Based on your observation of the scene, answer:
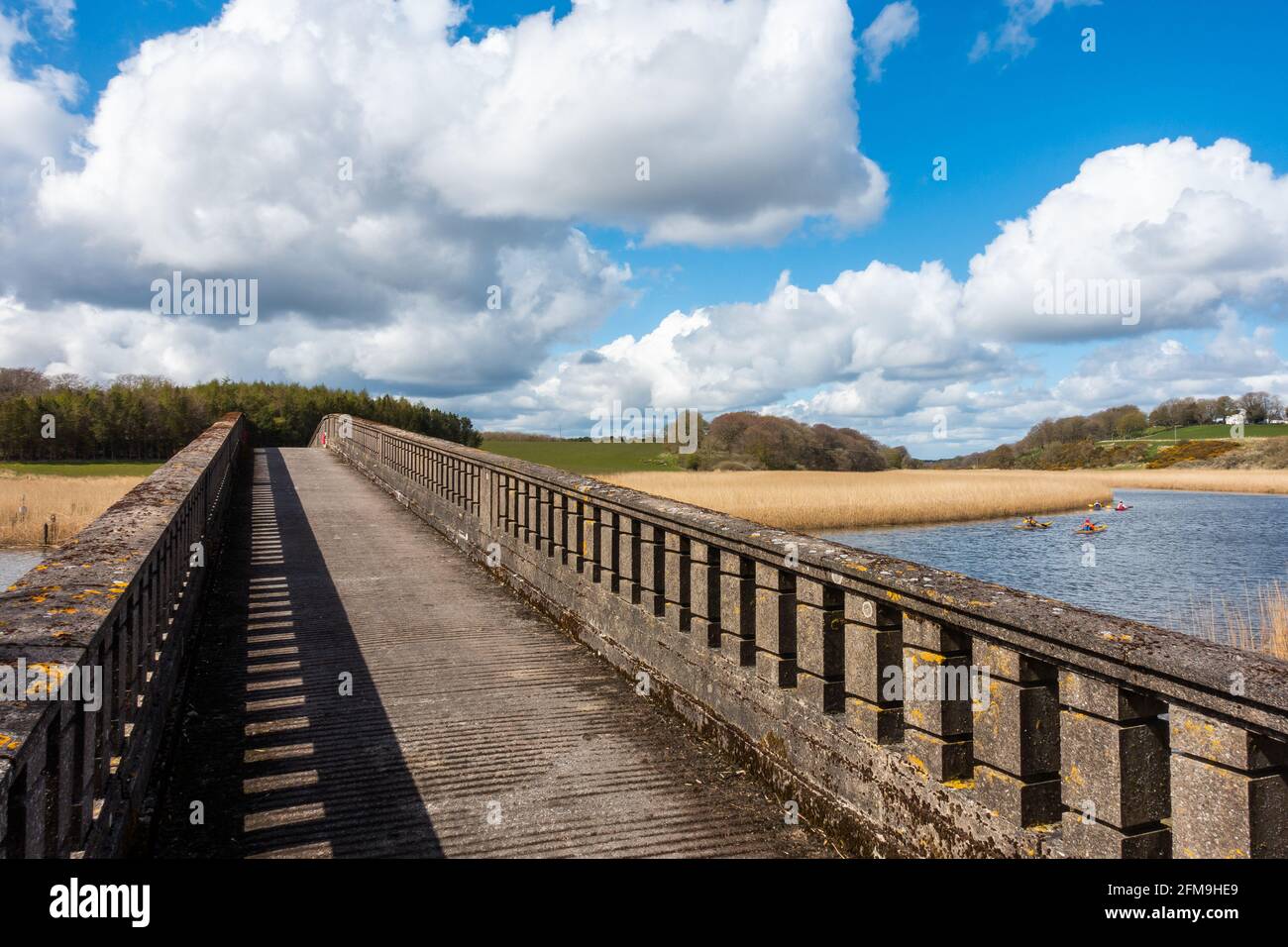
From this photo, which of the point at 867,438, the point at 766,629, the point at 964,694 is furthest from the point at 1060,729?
the point at 867,438

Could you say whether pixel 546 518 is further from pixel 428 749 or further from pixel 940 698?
pixel 940 698

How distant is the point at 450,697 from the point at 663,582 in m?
1.56

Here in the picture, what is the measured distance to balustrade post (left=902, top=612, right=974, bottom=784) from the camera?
10.4ft

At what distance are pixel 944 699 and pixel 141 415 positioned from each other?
107869 millimetres

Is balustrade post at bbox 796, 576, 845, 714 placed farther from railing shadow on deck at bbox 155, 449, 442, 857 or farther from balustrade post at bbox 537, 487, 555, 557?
balustrade post at bbox 537, 487, 555, 557

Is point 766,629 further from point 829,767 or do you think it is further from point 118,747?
point 118,747

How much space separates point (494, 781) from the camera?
4.24 m

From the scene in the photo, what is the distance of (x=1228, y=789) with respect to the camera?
7.16 ft

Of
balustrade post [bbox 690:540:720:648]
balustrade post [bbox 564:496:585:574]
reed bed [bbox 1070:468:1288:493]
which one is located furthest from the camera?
reed bed [bbox 1070:468:1288:493]

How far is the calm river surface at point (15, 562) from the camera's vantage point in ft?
69.9

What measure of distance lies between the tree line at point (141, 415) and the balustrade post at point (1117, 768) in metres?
79.5

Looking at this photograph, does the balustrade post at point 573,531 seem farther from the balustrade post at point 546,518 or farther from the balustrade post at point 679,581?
the balustrade post at point 679,581

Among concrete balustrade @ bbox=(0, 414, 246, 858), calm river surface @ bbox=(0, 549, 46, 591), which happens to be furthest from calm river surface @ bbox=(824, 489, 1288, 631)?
calm river surface @ bbox=(0, 549, 46, 591)

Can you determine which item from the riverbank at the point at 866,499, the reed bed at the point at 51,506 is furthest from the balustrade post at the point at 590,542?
the reed bed at the point at 51,506
